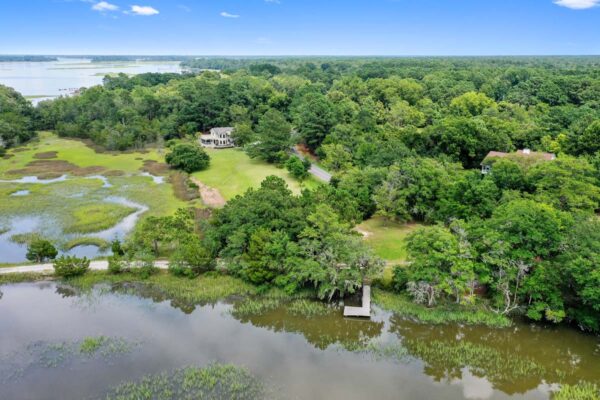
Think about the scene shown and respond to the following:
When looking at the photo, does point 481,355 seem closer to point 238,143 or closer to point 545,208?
point 545,208

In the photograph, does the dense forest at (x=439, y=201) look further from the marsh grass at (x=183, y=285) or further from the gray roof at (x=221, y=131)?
the gray roof at (x=221, y=131)

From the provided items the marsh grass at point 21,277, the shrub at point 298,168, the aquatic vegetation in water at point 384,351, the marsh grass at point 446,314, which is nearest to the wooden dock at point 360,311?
the marsh grass at point 446,314

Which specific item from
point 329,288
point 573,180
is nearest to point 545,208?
point 573,180

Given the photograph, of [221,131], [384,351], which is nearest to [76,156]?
[221,131]

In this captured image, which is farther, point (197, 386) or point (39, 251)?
point (39, 251)

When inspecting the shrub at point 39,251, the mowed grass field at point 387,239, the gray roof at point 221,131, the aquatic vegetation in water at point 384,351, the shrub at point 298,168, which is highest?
A: the gray roof at point 221,131

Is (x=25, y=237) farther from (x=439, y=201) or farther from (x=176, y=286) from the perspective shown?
(x=439, y=201)
